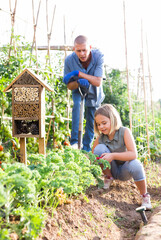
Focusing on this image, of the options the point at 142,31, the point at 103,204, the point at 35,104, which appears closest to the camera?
the point at 103,204

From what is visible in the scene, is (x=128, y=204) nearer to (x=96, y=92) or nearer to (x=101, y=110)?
(x=101, y=110)

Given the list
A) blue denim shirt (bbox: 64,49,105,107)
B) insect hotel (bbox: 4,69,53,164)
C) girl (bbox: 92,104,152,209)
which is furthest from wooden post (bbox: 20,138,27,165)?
blue denim shirt (bbox: 64,49,105,107)

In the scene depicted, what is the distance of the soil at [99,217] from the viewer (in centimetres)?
191

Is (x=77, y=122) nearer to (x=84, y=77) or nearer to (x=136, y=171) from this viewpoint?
(x=84, y=77)

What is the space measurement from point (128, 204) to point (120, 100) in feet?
15.6

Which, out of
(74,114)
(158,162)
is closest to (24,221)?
(74,114)

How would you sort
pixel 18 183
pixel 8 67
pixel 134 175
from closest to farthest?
pixel 18 183
pixel 134 175
pixel 8 67

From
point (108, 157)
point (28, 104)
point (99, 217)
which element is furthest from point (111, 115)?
point (99, 217)

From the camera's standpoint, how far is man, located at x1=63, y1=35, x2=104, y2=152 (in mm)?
3625

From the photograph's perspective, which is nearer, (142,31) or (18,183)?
(18,183)

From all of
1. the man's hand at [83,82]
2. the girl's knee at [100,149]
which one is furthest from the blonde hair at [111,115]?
the man's hand at [83,82]

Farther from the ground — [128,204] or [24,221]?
[24,221]

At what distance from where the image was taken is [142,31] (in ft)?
17.8

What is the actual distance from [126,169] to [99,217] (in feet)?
2.45
